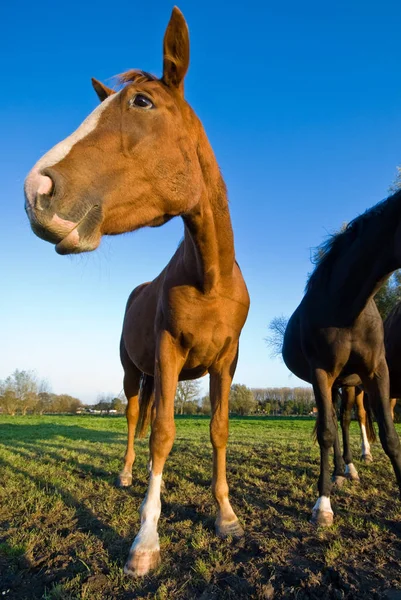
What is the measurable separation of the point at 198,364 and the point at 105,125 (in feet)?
7.49

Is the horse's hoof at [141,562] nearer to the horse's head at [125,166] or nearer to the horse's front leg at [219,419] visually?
the horse's front leg at [219,419]

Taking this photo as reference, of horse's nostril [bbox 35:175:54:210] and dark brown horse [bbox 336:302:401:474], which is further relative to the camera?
dark brown horse [bbox 336:302:401:474]

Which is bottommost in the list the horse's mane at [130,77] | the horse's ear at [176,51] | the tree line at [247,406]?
the tree line at [247,406]

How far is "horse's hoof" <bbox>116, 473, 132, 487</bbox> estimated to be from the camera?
5.11 metres

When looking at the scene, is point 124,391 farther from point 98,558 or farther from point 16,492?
point 98,558

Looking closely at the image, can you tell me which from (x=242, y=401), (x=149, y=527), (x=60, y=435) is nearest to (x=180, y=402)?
(x=242, y=401)

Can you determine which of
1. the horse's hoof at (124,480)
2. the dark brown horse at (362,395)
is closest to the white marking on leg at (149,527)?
the horse's hoof at (124,480)

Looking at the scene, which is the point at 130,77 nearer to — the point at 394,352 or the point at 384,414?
the point at 384,414

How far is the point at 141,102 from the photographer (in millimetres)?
2598

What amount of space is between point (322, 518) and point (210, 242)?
111 inches

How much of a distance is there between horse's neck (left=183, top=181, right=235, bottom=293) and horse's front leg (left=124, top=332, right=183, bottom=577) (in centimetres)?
66

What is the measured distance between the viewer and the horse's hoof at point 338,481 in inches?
202

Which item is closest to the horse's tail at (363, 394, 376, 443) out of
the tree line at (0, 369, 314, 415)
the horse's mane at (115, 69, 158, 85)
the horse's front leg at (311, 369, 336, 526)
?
the horse's front leg at (311, 369, 336, 526)

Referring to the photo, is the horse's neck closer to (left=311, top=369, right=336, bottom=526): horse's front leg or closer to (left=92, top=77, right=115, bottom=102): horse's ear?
(left=92, top=77, right=115, bottom=102): horse's ear
